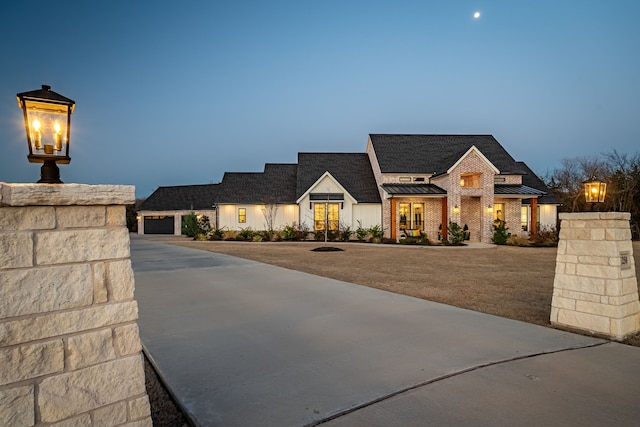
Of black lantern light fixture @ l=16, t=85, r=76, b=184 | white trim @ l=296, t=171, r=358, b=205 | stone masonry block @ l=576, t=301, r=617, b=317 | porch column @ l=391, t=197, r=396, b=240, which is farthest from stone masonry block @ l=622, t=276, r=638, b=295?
white trim @ l=296, t=171, r=358, b=205

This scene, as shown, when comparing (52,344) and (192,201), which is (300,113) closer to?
(192,201)

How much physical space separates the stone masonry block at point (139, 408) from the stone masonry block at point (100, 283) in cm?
61

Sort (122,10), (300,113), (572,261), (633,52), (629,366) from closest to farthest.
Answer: (629,366) → (572,261) → (122,10) → (633,52) → (300,113)

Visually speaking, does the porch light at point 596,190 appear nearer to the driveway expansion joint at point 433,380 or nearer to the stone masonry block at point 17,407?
the driveway expansion joint at point 433,380

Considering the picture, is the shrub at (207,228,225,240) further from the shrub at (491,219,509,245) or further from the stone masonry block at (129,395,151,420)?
the stone masonry block at (129,395,151,420)

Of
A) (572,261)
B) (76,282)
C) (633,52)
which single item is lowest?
(572,261)

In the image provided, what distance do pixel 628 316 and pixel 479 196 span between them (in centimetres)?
1940

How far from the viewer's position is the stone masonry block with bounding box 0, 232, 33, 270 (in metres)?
1.63

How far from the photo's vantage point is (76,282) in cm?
182

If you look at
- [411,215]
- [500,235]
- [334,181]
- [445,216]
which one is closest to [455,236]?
[445,216]

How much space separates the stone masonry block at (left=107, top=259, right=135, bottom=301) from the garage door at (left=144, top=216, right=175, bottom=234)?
123 feet

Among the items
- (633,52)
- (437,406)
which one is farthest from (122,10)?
(633,52)

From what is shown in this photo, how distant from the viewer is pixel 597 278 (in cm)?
470

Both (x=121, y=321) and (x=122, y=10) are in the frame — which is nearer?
(x=121, y=321)
